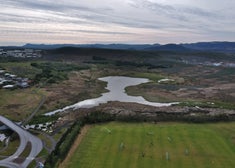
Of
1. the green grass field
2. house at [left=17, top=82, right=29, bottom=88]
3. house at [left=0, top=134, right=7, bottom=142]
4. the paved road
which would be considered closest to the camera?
the green grass field

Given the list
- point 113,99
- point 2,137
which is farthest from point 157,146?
point 113,99

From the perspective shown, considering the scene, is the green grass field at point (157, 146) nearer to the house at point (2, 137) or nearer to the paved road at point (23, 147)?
the paved road at point (23, 147)

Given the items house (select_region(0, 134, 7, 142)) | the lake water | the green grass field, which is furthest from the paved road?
the lake water

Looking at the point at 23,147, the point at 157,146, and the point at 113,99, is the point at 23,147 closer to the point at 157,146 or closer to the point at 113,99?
the point at 157,146

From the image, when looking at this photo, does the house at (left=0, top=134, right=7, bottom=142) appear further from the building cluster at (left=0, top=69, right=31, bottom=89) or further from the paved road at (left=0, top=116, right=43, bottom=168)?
the building cluster at (left=0, top=69, right=31, bottom=89)

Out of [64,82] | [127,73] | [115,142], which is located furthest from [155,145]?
[127,73]
